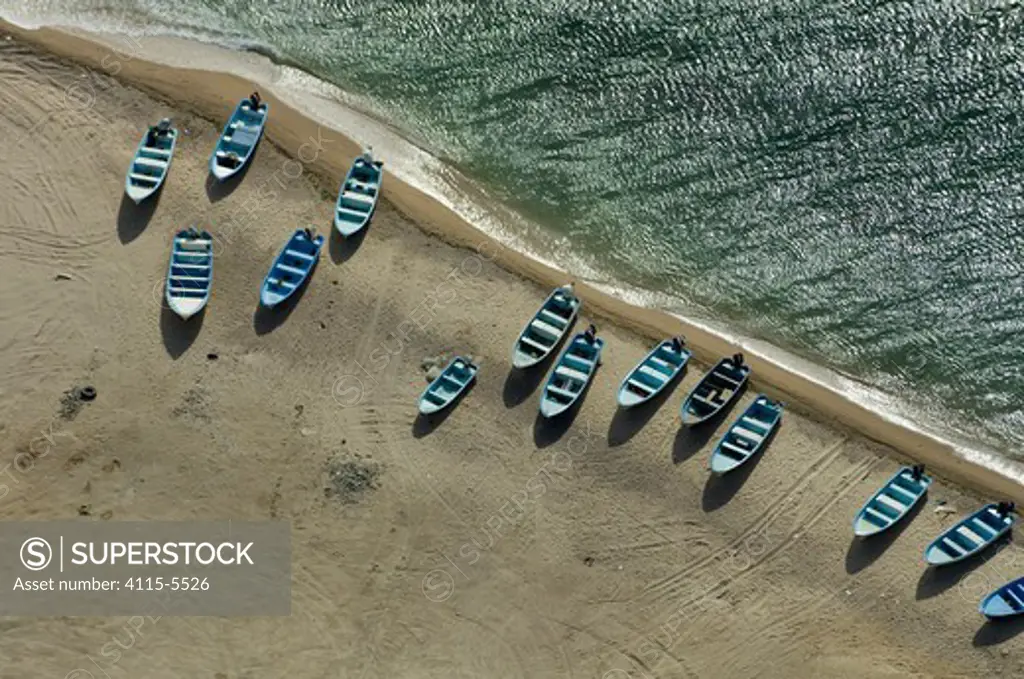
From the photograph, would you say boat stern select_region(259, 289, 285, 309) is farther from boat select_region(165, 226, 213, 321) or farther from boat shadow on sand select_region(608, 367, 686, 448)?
boat shadow on sand select_region(608, 367, 686, 448)

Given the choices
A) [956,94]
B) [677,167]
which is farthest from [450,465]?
[956,94]

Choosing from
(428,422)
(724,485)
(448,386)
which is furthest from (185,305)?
(724,485)

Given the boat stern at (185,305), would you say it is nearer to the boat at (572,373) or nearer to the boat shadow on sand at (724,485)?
the boat at (572,373)

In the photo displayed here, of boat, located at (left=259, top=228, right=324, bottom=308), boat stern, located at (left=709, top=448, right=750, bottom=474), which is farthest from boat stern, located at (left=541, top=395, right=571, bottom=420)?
boat, located at (left=259, top=228, right=324, bottom=308)

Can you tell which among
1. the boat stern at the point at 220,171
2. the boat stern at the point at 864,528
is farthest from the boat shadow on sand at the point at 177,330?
the boat stern at the point at 864,528

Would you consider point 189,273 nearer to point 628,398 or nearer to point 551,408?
point 551,408

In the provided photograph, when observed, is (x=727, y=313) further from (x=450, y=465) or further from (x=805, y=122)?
(x=450, y=465)

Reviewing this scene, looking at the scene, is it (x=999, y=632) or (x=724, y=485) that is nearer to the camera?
(x=999, y=632)
